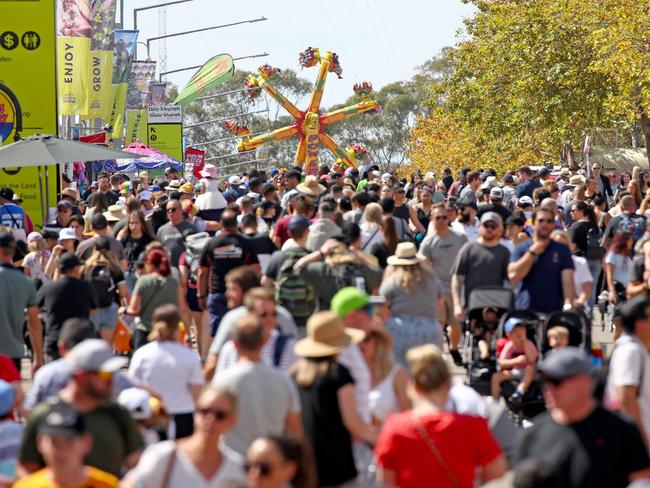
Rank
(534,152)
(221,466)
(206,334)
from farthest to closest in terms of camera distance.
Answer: (534,152) < (206,334) < (221,466)

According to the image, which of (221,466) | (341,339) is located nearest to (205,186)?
(341,339)

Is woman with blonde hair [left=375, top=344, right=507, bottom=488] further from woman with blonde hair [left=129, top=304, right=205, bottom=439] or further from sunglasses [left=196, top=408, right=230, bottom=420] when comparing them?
woman with blonde hair [left=129, top=304, right=205, bottom=439]

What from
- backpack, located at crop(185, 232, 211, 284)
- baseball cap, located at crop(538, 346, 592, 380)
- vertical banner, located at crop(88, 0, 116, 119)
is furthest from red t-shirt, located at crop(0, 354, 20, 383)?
vertical banner, located at crop(88, 0, 116, 119)

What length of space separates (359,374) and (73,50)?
27.3m

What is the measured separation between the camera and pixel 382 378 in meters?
8.50

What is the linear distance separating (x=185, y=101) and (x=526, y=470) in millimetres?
58756

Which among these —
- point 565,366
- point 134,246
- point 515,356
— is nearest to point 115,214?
point 134,246

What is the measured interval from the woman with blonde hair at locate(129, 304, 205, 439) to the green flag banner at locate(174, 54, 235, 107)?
52.6 meters

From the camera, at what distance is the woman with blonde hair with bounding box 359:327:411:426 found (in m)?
8.34

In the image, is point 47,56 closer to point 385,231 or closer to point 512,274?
→ point 385,231

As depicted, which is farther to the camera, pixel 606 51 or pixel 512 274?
pixel 606 51

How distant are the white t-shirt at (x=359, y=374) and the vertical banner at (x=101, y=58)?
2871 centimetres

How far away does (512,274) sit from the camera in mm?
12938

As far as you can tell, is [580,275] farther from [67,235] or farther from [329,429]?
[329,429]
